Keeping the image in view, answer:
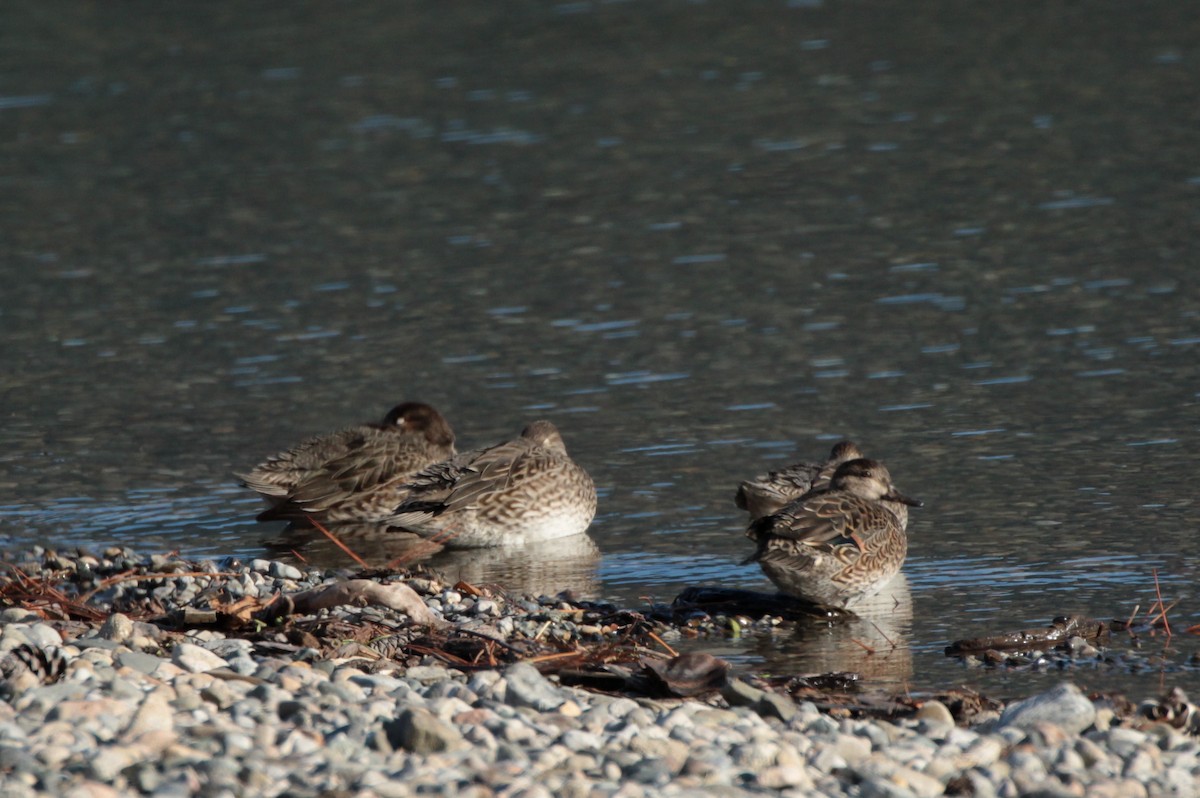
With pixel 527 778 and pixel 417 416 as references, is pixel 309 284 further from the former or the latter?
pixel 527 778

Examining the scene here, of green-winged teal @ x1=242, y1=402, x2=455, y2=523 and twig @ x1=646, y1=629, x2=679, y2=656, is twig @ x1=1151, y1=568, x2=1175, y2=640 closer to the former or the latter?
twig @ x1=646, y1=629, x2=679, y2=656

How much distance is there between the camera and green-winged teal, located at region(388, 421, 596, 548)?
1101 cm

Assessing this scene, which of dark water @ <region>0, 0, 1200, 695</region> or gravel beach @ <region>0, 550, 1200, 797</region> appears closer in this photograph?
gravel beach @ <region>0, 550, 1200, 797</region>

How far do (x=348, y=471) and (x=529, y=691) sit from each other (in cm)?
569

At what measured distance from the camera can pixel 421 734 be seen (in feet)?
18.4

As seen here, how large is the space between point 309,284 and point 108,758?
12.9 meters

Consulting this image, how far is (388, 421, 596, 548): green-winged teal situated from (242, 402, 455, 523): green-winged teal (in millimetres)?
501

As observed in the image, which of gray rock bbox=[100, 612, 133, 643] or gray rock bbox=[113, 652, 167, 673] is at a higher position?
gray rock bbox=[113, 652, 167, 673]

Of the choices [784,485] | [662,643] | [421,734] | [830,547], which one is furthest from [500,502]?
[421,734]

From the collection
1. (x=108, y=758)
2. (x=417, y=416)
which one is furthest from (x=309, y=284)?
(x=108, y=758)

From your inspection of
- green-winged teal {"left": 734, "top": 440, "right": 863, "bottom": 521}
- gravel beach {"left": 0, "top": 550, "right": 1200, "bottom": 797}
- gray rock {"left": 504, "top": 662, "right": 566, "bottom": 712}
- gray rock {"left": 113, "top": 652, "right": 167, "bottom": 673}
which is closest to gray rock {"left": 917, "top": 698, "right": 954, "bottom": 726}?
gravel beach {"left": 0, "top": 550, "right": 1200, "bottom": 797}

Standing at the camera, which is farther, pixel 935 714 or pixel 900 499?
pixel 900 499

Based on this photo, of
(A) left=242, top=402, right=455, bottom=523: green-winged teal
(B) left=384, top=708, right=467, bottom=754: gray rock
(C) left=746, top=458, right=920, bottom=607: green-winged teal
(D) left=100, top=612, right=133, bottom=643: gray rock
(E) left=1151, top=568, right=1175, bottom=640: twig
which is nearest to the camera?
(B) left=384, top=708, right=467, bottom=754: gray rock

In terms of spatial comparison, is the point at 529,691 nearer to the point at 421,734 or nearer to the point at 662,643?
the point at 421,734
